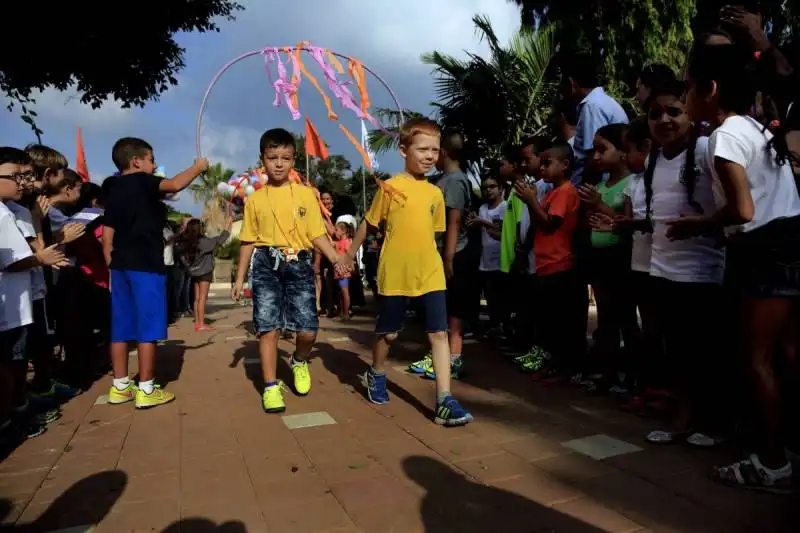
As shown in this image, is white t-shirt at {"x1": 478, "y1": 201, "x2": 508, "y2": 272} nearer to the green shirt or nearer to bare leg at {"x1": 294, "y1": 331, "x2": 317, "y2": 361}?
the green shirt

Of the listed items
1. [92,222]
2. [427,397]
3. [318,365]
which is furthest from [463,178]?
[92,222]

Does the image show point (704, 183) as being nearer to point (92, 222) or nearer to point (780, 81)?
point (780, 81)

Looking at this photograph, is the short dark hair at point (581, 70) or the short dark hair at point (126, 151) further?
the short dark hair at point (581, 70)

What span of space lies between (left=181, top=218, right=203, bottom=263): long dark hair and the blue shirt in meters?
7.00

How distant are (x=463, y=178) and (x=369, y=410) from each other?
77.6 inches

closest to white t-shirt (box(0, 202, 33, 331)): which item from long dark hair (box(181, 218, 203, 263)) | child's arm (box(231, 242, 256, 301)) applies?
child's arm (box(231, 242, 256, 301))

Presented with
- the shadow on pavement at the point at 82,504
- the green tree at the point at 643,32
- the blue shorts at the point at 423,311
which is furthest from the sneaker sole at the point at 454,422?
the green tree at the point at 643,32

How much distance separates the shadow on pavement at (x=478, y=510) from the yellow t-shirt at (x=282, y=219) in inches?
82.3

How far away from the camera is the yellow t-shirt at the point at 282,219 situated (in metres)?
4.19

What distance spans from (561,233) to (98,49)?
32.6 feet

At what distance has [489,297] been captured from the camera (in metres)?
6.82

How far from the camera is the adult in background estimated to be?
Result: 14.8 feet

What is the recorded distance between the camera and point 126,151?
438 cm

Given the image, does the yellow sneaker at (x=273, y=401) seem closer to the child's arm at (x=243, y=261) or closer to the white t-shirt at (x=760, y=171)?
the child's arm at (x=243, y=261)
